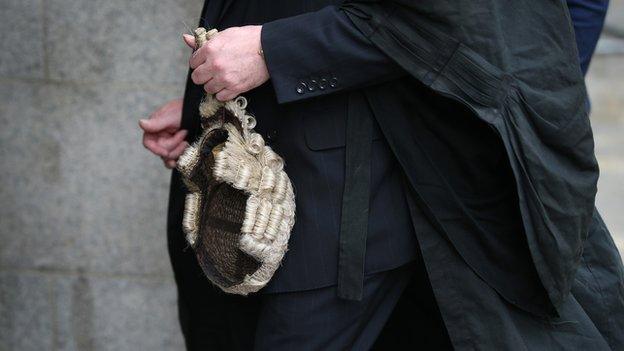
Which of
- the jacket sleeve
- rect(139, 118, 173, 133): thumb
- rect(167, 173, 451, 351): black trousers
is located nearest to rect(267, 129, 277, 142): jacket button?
the jacket sleeve

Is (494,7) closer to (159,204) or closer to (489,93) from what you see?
(489,93)

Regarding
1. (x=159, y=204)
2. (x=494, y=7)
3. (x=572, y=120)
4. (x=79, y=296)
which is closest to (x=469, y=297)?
(x=572, y=120)

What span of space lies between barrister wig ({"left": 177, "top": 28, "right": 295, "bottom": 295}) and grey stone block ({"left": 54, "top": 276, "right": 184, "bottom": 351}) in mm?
1204

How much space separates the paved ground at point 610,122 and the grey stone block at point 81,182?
2290mm

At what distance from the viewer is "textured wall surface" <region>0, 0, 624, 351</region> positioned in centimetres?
316

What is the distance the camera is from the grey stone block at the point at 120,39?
10.3 feet

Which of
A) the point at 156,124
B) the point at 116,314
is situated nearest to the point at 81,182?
the point at 116,314

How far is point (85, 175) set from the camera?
3.29 metres

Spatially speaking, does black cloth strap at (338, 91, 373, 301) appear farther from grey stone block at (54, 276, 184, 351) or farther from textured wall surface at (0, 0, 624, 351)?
grey stone block at (54, 276, 184, 351)

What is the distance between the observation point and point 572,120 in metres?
2.08

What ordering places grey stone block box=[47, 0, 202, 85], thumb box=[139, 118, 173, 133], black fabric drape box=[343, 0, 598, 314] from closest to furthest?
black fabric drape box=[343, 0, 598, 314], thumb box=[139, 118, 173, 133], grey stone block box=[47, 0, 202, 85]

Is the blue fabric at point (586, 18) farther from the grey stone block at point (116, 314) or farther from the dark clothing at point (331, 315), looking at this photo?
the grey stone block at point (116, 314)

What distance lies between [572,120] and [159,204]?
1.58 metres

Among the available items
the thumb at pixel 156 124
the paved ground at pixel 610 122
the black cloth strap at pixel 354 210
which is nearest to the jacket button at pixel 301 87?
the black cloth strap at pixel 354 210
